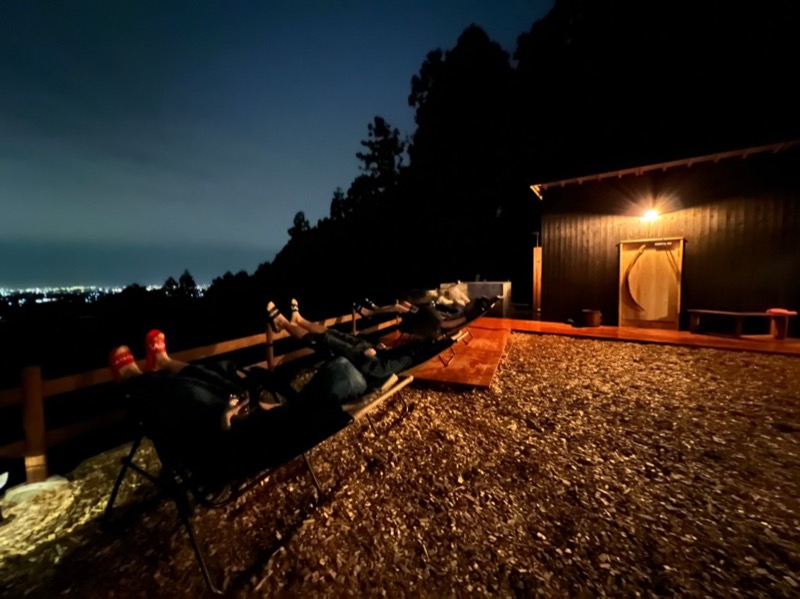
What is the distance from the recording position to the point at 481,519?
211 cm

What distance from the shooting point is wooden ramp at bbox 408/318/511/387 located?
4188mm

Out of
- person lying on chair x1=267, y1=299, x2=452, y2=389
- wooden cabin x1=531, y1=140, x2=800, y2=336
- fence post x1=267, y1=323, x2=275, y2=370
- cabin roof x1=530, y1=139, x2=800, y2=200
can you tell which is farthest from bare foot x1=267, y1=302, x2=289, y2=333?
cabin roof x1=530, y1=139, x2=800, y2=200

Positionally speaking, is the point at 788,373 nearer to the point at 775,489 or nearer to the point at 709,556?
the point at 775,489

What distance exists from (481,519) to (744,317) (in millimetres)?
7934

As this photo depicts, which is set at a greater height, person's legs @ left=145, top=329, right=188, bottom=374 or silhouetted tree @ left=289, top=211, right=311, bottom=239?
silhouetted tree @ left=289, top=211, right=311, bottom=239

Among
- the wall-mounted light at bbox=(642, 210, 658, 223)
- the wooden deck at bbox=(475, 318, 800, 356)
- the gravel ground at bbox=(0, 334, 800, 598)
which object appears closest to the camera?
the gravel ground at bbox=(0, 334, 800, 598)

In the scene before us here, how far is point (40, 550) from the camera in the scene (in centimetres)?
192

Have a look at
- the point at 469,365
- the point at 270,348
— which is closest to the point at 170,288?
the point at 270,348

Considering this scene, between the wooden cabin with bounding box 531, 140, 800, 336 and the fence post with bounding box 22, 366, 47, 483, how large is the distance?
30.2ft

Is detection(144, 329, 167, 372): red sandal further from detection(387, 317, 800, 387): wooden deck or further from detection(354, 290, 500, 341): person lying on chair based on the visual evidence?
detection(354, 290, 500, 341): person lying on chair

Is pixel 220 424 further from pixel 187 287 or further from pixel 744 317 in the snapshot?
pixel 187 287

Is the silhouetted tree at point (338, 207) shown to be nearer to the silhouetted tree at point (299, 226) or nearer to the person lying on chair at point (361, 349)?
the silhouetted tree at point (299, 226)

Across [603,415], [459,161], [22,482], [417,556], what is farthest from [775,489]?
[459,161]

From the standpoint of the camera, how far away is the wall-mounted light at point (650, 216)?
7594 millimetres
